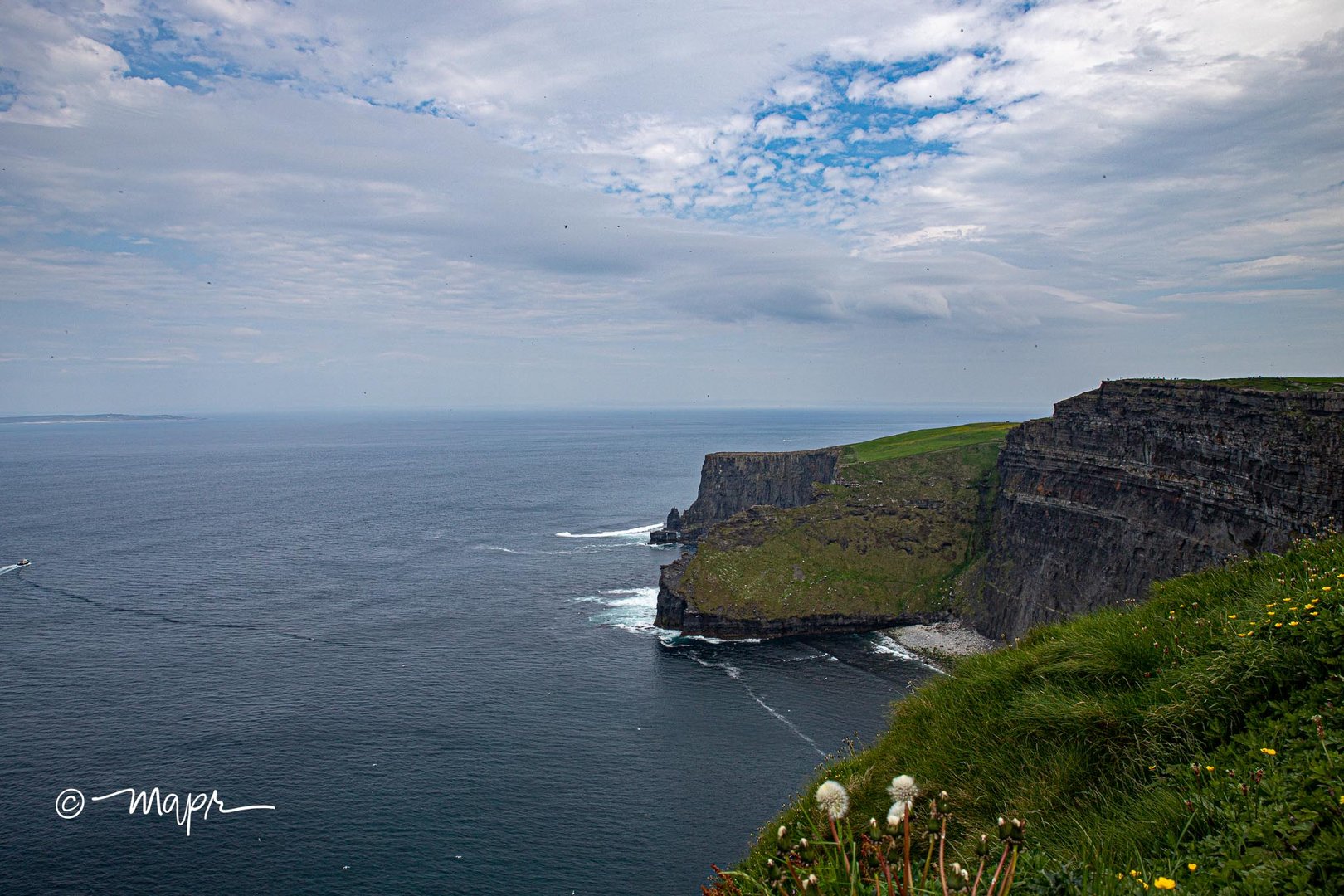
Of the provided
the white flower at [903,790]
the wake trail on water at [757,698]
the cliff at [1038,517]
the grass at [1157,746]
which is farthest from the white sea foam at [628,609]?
the white flower at [903,790]

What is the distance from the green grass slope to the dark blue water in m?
7.69

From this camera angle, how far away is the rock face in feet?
449

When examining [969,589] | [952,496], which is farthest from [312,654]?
[952,496]

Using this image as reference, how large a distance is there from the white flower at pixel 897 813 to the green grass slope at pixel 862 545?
8037 cm

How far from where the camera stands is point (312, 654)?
73.4 metres

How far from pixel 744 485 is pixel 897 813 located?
13751cm

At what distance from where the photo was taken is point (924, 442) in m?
128

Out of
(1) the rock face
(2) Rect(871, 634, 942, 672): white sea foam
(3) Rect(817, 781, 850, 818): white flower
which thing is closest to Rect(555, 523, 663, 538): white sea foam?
(1) the rock face

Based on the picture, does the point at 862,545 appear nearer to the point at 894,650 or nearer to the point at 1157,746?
the point at 894,650

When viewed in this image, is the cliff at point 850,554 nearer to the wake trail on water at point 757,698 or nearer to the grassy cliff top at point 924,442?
the grassy cliff top at point 924,442

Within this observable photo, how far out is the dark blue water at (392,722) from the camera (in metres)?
41.4

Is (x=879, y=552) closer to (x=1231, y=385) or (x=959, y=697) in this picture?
(x=1231, y=385)

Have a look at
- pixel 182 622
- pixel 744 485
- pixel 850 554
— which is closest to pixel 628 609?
pixel 850 554

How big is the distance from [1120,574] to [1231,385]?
1760 centimetres
